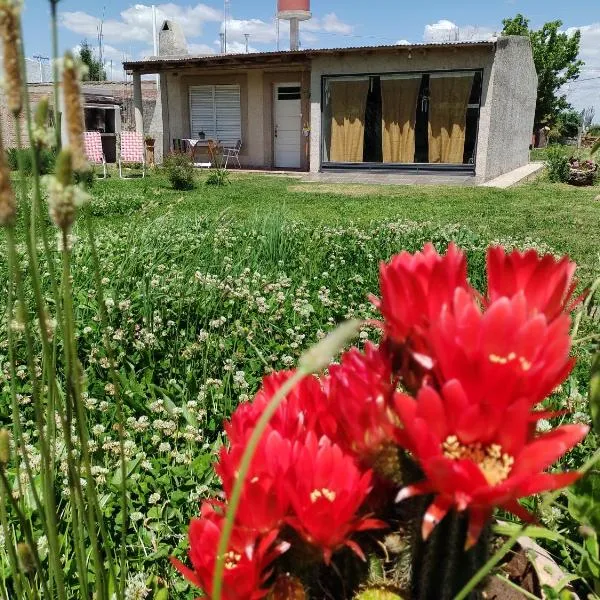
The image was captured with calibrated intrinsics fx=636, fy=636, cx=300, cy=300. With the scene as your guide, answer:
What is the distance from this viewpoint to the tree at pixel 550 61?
39594 millimetres

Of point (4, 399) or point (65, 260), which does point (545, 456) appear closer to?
point (65, 260)

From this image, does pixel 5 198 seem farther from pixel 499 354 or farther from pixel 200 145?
pixel 200 145

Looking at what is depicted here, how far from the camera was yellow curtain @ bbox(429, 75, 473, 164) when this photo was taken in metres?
15.4

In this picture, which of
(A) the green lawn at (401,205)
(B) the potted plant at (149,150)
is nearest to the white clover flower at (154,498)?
(A) the green lawn at (401,205)

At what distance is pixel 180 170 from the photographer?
13.1 metres

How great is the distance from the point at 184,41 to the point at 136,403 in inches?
947

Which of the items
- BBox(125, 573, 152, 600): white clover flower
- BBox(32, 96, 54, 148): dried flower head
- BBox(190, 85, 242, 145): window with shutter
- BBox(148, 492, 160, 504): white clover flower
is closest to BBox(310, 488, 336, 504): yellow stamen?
BBox(32, 96, 54, 148): dried flower head

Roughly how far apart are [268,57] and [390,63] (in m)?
3.41

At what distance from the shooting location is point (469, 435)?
1.84 feet

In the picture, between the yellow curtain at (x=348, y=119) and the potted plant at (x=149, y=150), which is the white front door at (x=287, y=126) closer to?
the yellow curtain at (x=348, y=119)

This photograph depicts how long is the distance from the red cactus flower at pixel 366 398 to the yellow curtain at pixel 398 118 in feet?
53.5

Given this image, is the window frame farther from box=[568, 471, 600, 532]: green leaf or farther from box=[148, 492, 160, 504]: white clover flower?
box=[568, 471, 600, 532]: green leaf

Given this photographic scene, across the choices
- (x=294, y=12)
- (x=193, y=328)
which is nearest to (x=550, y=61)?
(x=294, y=12)

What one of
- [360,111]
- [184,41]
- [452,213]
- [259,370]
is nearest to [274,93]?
[360,111]
